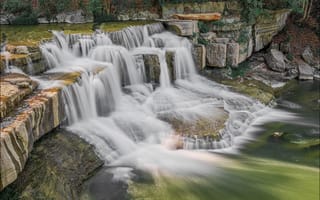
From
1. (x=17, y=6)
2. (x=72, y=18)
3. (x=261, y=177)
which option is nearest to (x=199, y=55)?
(x=72, y=18)

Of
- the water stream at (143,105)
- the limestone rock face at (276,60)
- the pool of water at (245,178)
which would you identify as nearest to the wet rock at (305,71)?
the limestone rock face at (276,60)

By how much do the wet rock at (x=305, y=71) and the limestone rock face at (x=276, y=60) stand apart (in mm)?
574

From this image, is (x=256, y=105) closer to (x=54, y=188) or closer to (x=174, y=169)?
(x=174, y=169)

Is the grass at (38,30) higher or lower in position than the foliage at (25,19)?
lower

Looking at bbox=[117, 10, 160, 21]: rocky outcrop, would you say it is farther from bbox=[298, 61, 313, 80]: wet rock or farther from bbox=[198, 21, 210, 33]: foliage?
bbox=[298, 61, 313, 80]: wet rock

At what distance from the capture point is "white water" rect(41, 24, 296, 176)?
704 centimetres

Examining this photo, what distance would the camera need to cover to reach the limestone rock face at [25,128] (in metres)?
4.45

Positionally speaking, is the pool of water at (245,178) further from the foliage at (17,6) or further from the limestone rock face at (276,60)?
the foliage at (17,6)

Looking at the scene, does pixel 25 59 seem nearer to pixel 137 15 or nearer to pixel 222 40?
pixel 137 15

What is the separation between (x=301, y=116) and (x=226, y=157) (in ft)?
11.7

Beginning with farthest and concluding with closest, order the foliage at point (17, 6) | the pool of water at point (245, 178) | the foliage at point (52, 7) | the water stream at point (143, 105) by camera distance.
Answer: the foliage at point (52, 7) < the foliage at point (17, 6) < the water stream at point (143, 105) < the pool of water at point (245, 178)

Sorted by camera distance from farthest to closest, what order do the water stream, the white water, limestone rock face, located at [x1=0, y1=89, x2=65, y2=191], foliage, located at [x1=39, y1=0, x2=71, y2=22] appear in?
1. foliage, located at [x1=39, y1=0, x2=71, y2=22]
2. the white water
3. the water stream
4. limestone rock face, located at [x1=0, y1=89, x2=65, y2=191]

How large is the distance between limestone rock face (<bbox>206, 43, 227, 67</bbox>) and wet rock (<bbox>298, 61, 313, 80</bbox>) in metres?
3.18

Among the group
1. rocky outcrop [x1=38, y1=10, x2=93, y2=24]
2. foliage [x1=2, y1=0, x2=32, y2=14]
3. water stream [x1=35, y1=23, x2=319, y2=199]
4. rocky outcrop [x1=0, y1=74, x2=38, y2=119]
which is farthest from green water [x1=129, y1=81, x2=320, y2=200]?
foliage [x1=2, y1=0, x2=32, y2=14]
